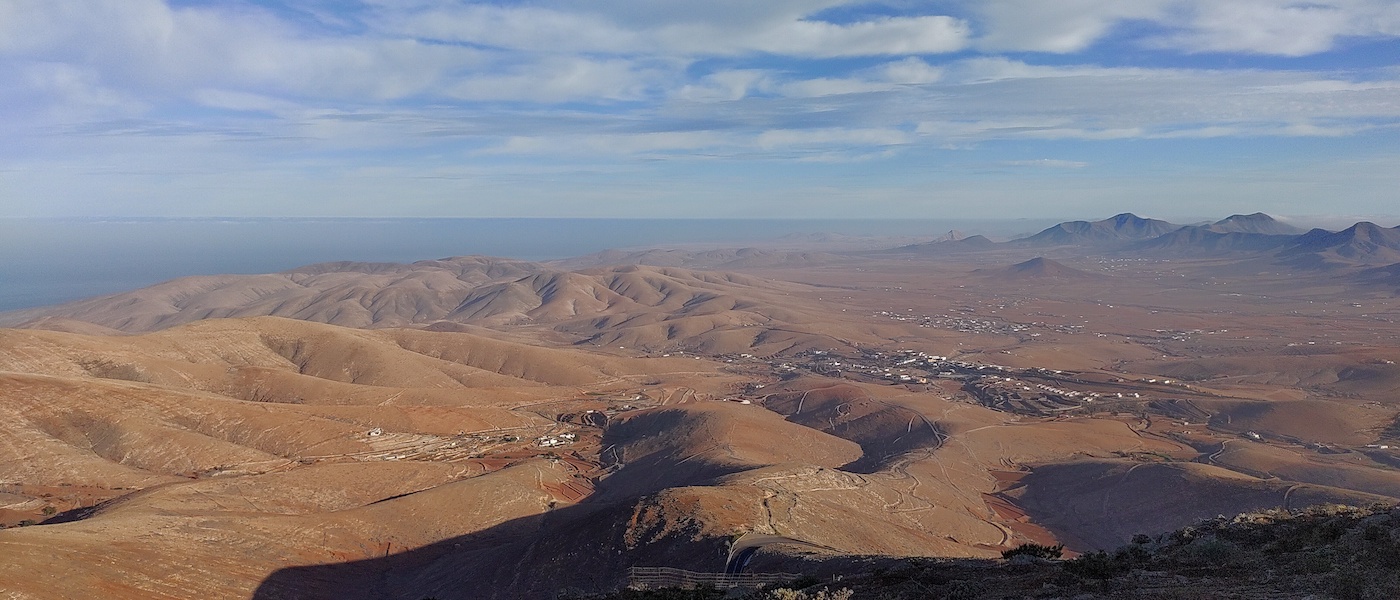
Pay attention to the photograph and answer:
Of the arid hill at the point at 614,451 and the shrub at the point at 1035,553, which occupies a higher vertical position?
the shrub at the point at 1035,553

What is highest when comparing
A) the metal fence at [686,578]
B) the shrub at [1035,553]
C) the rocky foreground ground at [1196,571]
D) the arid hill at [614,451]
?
the rocky foreground ground at [1196,571]

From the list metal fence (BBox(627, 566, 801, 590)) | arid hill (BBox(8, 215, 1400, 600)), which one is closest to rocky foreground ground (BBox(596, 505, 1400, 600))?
arid hill (BBox(8, 215, 1400, 600))

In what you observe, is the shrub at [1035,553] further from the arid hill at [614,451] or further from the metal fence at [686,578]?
the metal fence at [686,578]

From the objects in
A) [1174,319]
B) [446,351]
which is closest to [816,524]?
[446,351]

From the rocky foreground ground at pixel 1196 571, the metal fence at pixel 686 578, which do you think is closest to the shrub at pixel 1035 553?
the rocky foreground ground at pixel 1196 571

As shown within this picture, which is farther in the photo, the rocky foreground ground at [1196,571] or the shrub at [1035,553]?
the shrub at [1035,553]

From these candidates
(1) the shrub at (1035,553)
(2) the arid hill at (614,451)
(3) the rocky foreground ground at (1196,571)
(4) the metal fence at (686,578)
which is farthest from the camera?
(2) the arid hill at (614,451)

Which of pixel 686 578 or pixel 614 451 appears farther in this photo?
pixel 614 451

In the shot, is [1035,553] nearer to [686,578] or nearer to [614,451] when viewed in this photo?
[686,578]

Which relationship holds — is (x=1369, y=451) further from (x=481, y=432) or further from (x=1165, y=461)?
(x=481, y=432)

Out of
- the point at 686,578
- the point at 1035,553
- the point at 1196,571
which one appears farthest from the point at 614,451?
the point at 1196,571
